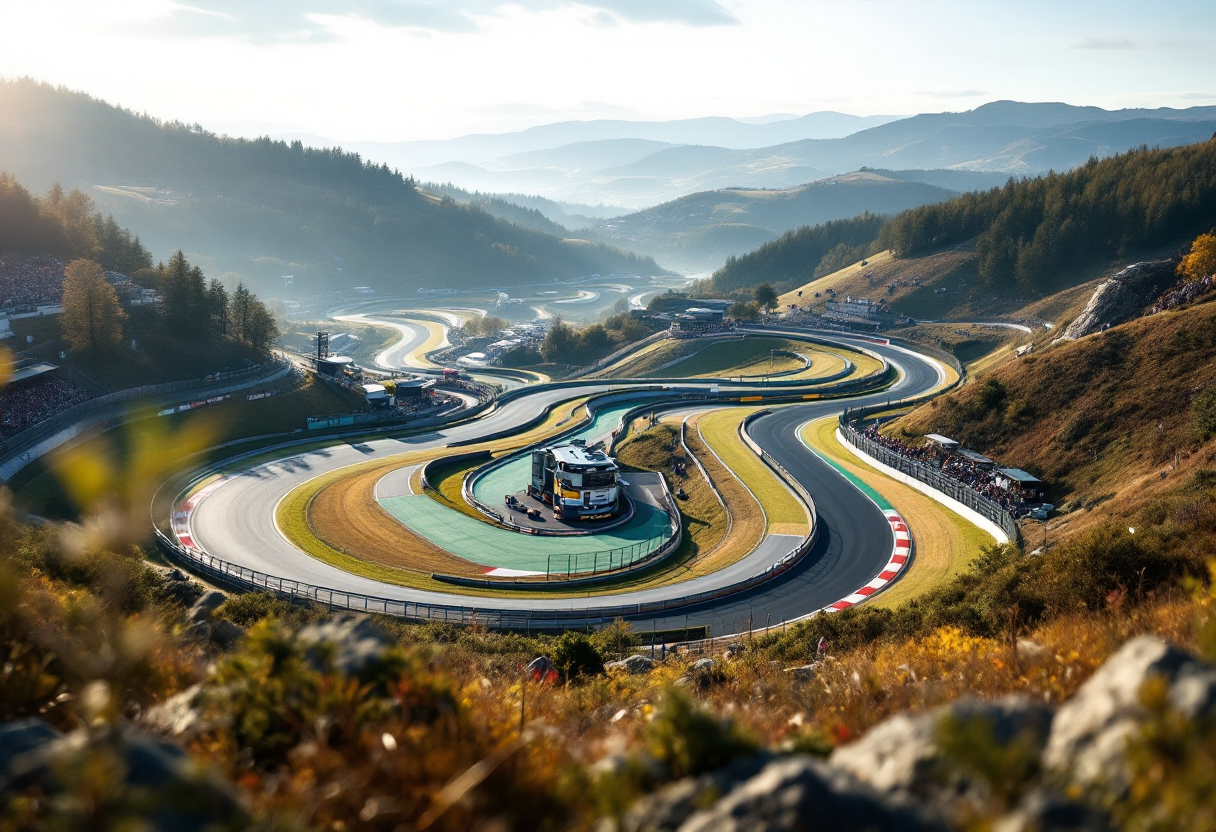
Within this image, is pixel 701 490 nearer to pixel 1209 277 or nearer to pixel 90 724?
pixel 1209 277

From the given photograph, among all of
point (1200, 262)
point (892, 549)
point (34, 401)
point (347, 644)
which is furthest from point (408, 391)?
point (1200, 262)

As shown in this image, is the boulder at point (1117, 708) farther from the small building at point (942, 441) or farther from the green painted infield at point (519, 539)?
the small building at point (942, 441)

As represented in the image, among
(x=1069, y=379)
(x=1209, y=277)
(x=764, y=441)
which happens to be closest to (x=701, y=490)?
(x=764, y=441)

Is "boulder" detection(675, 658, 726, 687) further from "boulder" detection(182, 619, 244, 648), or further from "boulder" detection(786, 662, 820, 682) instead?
"boulder" detection(182, 619, 244, 648)

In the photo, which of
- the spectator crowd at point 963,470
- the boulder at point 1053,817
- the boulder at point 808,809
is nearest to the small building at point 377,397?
the spectator crowd at point 963,470

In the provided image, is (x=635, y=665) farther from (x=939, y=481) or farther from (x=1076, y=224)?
(x=1076, y=224)

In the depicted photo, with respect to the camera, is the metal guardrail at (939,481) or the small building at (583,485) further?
the small building at (583,485)
